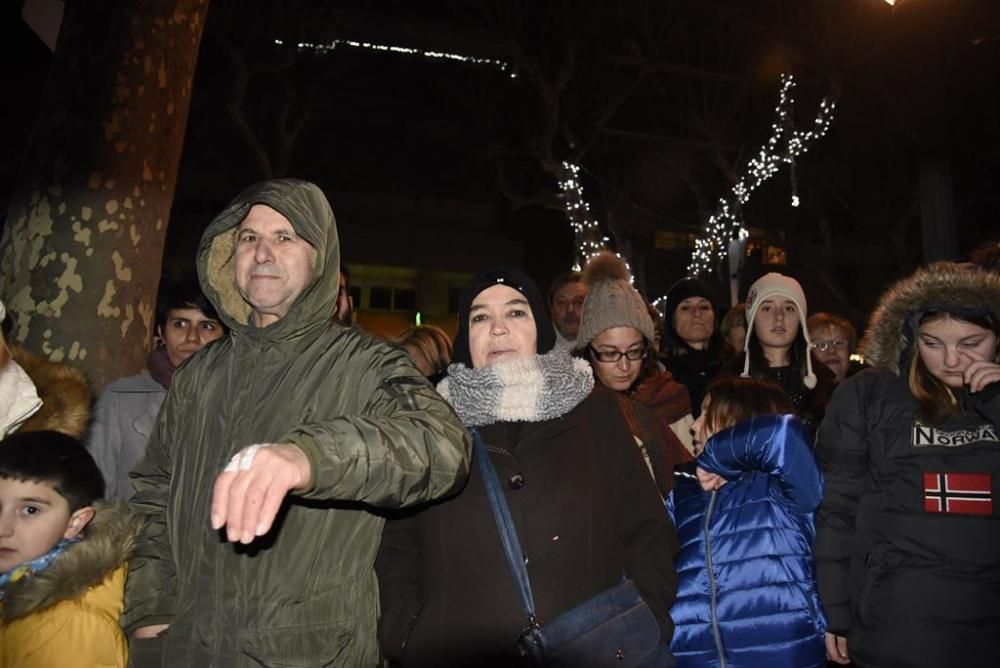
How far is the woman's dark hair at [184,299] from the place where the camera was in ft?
12.8

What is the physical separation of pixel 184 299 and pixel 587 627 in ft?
9.35

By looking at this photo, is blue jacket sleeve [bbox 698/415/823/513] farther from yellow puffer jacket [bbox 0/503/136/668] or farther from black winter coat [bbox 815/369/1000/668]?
yellow puffer jacket [bbox 0/503/136/668]

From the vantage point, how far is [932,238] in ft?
22.8

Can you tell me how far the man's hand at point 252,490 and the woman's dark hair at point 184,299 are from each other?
2.59 meters

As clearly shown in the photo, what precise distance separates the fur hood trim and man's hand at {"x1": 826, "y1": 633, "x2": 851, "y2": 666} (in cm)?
326

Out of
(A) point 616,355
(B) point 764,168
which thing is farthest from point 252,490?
(B) point 764,168

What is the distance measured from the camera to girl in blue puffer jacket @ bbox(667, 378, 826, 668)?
9.25 ft

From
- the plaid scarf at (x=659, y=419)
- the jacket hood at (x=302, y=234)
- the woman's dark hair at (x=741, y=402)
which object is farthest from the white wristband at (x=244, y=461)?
the woman's dark hair at (x=741, y=402)

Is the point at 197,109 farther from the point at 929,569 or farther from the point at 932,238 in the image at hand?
the point at 929,569

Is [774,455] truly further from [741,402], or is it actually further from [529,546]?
[529,546]

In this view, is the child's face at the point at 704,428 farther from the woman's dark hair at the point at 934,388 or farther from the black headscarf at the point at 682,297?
the black headscarf at the point at 682,297

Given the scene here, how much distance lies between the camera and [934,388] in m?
3.08

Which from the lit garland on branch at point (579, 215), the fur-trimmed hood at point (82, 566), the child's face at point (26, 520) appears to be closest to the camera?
the fur-trimmed hood at point (82, 566)

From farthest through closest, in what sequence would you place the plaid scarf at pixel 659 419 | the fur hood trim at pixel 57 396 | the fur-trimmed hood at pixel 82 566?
the plaid scarf at pixel 659 419
the fur hood trim at pixel 57 396
the fur-trimmed hood at pixel 82 566
